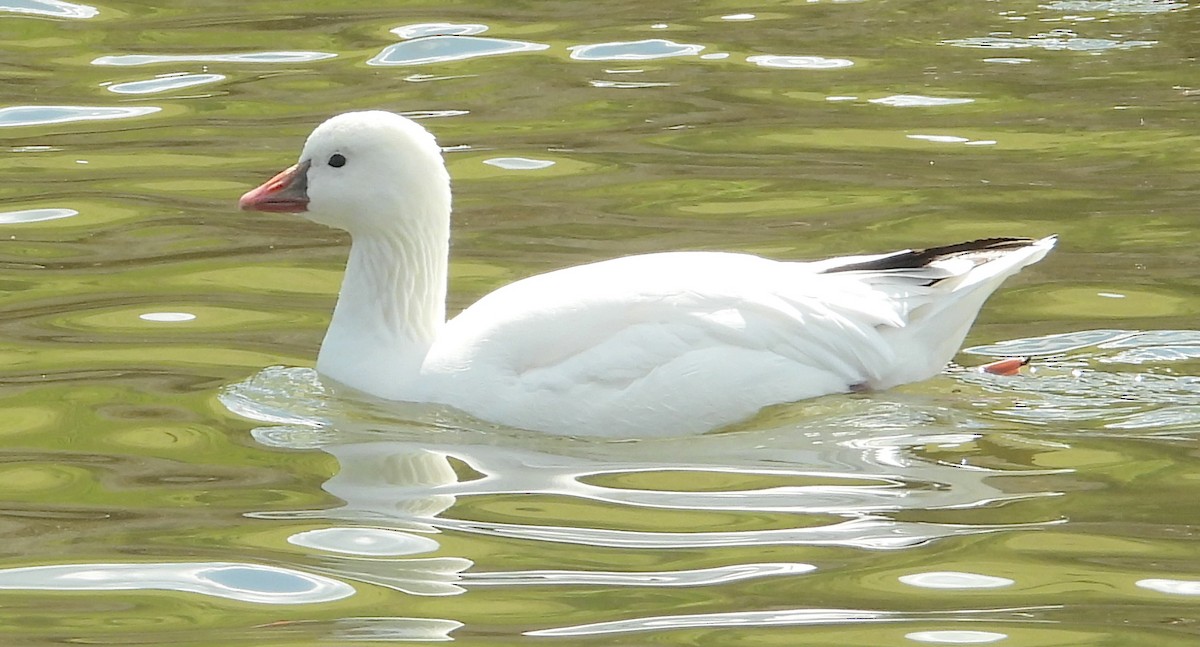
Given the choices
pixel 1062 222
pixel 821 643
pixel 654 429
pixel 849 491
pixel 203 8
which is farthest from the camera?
pixel 203 8

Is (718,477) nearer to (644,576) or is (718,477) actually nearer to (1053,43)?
(644,576)

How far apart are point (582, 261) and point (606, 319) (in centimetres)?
222

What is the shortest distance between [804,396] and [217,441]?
211 cm

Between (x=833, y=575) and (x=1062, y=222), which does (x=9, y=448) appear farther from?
(x=1062, y=222)

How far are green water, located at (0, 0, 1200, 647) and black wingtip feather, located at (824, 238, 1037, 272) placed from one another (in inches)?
18.7

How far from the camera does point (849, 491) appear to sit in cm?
639

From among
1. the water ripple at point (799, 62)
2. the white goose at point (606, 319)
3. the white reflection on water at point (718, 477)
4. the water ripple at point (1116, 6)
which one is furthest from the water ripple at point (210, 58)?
the white reflection on water at point (718, 477)

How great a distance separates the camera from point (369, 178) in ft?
25.3

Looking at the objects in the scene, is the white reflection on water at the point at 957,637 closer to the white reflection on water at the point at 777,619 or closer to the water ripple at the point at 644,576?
the white reflection on water at the point at 777,619

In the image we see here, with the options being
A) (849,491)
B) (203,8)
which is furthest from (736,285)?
(203,8)

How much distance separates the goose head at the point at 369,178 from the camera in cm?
769

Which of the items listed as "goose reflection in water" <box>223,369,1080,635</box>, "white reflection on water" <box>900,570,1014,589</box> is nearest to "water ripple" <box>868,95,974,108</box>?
"goose reflection in water" <box>223,369,1080,635</box>

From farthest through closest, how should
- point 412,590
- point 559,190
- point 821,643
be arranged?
point 559,190
point 412,590
point 821,643

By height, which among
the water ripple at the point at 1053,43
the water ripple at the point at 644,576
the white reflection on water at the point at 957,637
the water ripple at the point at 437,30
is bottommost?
the white reflection on water at the point at 957,637
